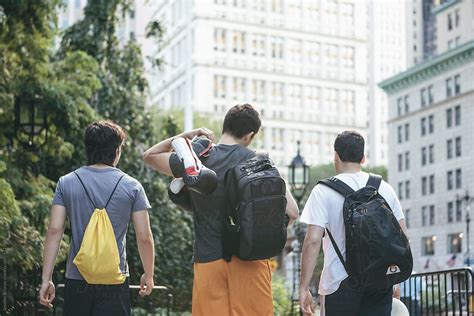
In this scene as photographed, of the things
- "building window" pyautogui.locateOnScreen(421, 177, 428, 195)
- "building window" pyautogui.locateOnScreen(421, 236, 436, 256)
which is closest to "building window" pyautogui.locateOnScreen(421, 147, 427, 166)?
"building window" pyautogui.locateOnScreen(421, 177, 428, 195)

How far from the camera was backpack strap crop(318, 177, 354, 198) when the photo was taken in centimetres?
682

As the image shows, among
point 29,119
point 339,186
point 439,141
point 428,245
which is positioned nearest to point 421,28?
point 439,141

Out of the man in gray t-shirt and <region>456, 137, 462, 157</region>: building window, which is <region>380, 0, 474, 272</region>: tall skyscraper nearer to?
<region>456, 137, 462, 157</region>: building window

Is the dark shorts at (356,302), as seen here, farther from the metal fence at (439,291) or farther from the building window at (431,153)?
the building window at (431,153)

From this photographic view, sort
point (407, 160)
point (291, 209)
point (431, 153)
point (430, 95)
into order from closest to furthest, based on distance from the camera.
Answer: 1. point (291, 209)
2. point (431, 153)
3. point (430, 95)
4. point (407, 160)

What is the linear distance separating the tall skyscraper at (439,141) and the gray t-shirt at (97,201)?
246ft

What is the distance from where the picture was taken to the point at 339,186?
6.87 metres

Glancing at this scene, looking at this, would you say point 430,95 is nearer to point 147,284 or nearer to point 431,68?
point 431,68

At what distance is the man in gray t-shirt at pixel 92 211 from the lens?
648 cm

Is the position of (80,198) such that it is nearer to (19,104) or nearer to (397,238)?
(397,238)

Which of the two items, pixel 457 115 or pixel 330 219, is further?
pixel 457 115

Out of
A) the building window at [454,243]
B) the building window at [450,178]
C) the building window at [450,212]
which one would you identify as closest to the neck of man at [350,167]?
the building window at [454,243]

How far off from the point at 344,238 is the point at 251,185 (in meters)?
0.94

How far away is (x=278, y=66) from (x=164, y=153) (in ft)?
431
